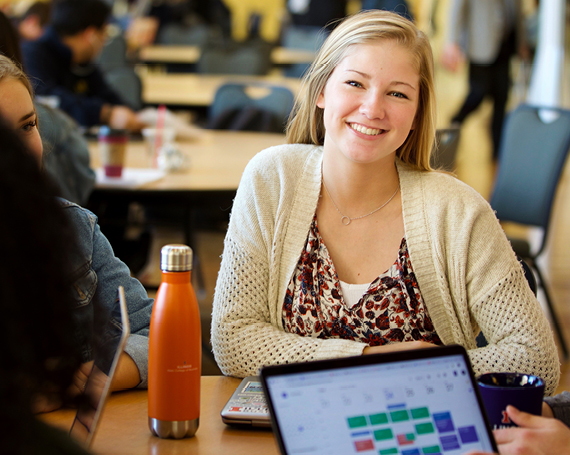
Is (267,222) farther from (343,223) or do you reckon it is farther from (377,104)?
(377,104)

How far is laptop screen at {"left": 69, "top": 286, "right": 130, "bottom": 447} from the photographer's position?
0.70 m

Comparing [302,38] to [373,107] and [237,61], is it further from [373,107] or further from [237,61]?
[373,107]

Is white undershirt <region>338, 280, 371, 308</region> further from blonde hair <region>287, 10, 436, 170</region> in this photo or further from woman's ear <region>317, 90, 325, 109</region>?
woman's ear <region>317, 90, 325, 109</region>

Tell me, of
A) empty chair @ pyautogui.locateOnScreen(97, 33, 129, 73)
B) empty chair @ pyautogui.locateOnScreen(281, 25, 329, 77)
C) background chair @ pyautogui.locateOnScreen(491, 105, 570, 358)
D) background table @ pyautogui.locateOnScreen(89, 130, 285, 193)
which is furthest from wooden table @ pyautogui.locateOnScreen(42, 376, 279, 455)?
empty chair @ pyautogui.locateOnScreen(281, 25, 329, 77)

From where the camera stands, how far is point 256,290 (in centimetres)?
132

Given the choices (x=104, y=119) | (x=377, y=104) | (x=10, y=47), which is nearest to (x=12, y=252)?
(x=377, y=104)

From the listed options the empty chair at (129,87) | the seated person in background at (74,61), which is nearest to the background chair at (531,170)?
the seated person in background at (74,61)

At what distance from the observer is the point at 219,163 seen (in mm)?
2762

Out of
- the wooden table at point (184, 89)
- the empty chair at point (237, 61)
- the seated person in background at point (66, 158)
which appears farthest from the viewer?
the empty chair at point (237, 61)

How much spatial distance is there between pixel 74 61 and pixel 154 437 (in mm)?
3242

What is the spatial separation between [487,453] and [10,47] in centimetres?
169

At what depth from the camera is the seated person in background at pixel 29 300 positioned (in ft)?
1.67

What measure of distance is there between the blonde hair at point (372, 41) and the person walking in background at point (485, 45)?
408 cm

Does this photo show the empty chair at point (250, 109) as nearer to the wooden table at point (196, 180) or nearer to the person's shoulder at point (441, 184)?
the wooden table at point (196, 180)
